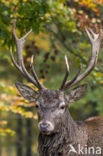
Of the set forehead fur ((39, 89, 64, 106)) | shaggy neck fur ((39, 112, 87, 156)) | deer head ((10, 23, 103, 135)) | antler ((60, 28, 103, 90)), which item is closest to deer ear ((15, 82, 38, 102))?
deer head ((10, 23, 103, 135))

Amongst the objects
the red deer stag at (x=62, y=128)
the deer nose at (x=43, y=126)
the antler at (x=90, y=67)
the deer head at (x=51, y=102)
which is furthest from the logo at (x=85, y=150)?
the antler at (x=90, y=67)

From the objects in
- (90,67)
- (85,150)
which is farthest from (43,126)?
(90,67)

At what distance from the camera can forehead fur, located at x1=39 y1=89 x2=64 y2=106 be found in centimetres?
555

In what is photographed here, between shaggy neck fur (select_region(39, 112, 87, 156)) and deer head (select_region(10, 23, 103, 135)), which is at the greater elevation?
deer head (select_region(10, 23, 103, 135))

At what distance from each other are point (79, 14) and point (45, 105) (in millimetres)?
3974

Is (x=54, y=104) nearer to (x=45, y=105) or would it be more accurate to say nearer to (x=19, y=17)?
(x=45, y=105)

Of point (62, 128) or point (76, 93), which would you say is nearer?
point (62, 128)

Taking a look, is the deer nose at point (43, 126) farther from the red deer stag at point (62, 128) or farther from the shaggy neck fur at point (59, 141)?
the shaggy neck fur at point (59, 141)

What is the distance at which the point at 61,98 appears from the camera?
5699mm

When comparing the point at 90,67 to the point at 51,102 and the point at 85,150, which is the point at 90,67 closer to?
the point at 51,102

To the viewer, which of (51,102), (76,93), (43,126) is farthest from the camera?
(76,93)

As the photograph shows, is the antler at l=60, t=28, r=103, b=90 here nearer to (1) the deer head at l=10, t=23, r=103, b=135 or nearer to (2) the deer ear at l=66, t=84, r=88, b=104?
(1) the deer head at l=10, t=23, r=103, b=135

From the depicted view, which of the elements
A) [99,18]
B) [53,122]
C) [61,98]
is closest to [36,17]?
[61,98]

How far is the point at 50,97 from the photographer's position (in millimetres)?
5590
